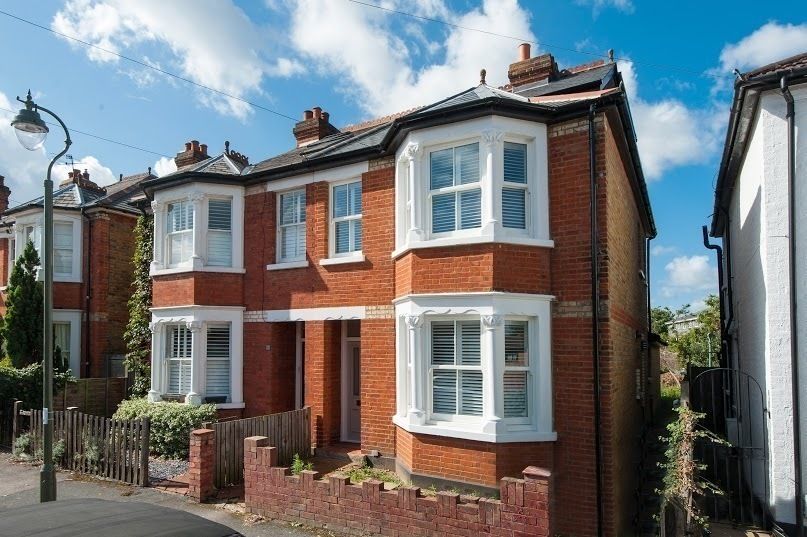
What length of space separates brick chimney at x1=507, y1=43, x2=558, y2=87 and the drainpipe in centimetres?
480

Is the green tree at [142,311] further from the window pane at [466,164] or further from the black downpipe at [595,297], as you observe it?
the black downpipe at [595,297]

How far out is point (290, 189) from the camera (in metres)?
12.2

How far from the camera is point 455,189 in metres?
8.75

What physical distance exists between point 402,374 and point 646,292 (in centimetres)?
1061

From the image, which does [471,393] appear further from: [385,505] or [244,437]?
[244,437]

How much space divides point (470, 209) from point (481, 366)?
253cm

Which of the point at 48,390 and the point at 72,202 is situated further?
the point at 72,202

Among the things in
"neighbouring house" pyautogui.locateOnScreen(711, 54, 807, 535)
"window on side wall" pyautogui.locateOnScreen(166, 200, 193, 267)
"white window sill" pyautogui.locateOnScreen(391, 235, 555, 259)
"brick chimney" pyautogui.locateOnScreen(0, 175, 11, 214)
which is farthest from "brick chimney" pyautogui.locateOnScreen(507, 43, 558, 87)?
"brick chimney" pyautogui.locateOnScreen(0, 175, 11, 214)

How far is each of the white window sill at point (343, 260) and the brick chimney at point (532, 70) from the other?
5173 mm

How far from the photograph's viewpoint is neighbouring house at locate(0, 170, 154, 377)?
1717 centimetres

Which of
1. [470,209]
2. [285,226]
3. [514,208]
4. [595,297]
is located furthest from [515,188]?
[285,226]

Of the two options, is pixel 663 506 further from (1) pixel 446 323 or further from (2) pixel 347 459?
(2) pixel 347 459

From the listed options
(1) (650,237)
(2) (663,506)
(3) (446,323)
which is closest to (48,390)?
(3) (446,323)

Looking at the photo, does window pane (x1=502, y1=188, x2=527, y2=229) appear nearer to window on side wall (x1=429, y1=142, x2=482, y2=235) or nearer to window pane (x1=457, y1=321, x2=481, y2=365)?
window on side wall (x1=429, y1=142, x2=482, y2=235)
